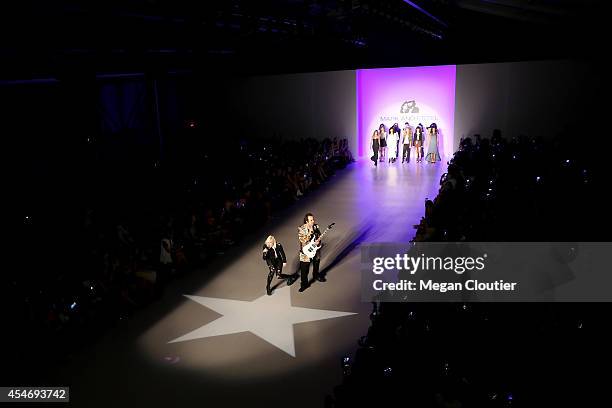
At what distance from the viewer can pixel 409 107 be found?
19750 millimetres

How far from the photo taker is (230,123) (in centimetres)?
2328

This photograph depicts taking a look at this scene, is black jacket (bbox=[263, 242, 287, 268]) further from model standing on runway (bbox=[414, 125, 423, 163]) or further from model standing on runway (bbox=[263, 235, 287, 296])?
model standing on runway (bbox=[414, 125, 423, 163])

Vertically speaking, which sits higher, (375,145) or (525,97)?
(525,97)

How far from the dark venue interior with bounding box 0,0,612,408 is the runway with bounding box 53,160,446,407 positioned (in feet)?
0.14

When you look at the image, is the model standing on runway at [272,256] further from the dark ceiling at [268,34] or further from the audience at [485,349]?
the dark ceiling at [268,34]

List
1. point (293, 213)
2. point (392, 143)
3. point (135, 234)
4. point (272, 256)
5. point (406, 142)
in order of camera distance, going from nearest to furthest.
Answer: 1. point (272, 256)
2. point (135, 234)
3. point (293, 213)
4. point (406, 142)
5. point (392, 143)

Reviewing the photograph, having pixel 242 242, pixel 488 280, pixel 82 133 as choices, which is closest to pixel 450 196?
pixel 488 280

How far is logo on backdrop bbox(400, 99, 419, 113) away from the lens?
64.4 ft

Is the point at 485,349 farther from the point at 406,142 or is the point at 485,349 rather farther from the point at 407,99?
the point at 407,99

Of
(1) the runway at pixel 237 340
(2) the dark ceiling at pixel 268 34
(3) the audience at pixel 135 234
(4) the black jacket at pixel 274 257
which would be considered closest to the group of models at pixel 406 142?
(3) the audience at pixel 135 234

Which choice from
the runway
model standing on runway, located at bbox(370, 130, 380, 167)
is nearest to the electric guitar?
Result: the runway

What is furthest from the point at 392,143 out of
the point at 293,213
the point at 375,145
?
the point at 293,213

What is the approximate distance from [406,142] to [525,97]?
14.5 ft

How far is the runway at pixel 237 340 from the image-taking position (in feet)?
21.5
